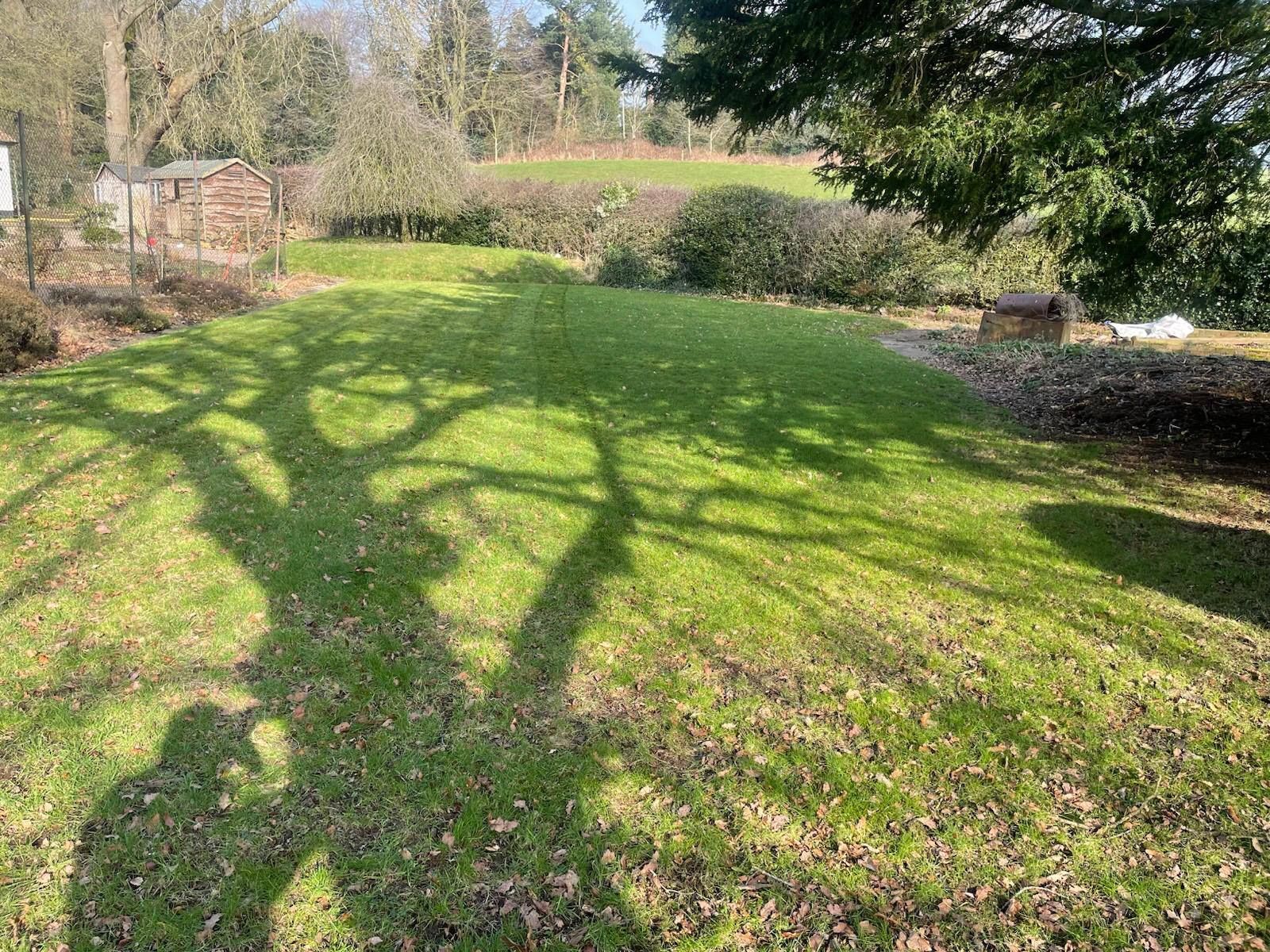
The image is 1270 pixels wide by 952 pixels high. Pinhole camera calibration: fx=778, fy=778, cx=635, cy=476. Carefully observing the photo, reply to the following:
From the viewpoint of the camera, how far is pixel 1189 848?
9.88 ft

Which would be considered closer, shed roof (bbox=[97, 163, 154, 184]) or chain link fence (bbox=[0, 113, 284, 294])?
chain link fence (bbox=[0, 113, 284, 294])

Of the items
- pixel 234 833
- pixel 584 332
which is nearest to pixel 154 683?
pixel 234 833

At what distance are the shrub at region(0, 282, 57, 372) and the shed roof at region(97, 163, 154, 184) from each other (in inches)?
436

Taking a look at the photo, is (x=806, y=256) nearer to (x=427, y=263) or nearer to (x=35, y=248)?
(x=427, y=263)

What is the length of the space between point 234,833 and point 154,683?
112cm

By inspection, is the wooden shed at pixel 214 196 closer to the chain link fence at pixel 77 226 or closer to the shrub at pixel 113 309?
the chain link fence at pixel 77 226

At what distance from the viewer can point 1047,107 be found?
6.75m

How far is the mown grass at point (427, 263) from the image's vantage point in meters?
24.4

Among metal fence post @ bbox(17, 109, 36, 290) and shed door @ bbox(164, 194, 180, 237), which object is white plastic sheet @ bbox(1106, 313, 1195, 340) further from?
shed door @ bbox(164, 194, 180, 237)

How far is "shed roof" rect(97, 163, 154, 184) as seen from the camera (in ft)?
60.5

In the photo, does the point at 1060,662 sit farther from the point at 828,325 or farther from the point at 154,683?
the point at 828,325

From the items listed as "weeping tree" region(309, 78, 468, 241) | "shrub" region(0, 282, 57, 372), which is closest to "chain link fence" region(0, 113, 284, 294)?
"shrub" region(0, 282, 57, 372)

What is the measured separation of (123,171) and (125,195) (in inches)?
60.2

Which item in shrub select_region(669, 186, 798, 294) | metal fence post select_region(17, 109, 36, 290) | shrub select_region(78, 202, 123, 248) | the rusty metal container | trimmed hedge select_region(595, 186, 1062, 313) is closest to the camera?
metal fence post select_region(17, 109, 36, 290)
